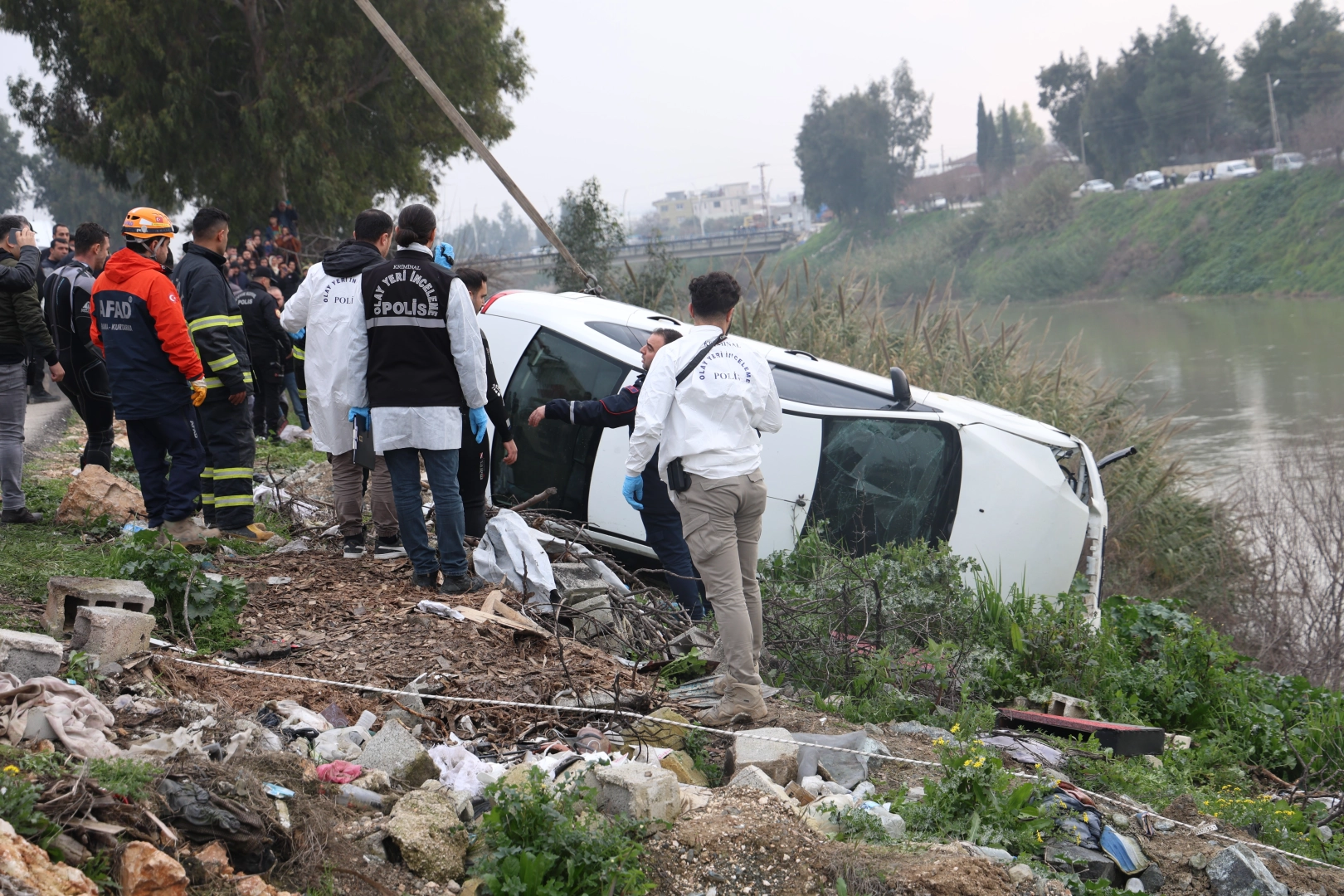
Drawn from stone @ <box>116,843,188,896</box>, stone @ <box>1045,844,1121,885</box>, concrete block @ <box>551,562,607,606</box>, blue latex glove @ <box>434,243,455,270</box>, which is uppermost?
blue latex glove @ <box>434,243,455,270</box>

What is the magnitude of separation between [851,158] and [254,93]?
2310 inches

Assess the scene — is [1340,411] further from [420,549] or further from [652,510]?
[420,549]

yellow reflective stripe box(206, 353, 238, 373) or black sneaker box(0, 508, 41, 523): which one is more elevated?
yellow reflective stripe box(206, 353, 238, 373)

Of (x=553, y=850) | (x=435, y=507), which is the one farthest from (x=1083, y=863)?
(x=435, y=507)

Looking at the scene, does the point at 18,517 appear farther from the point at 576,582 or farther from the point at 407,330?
the point at 576,582

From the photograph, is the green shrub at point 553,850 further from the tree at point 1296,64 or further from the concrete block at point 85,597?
the tree at point 1296,64

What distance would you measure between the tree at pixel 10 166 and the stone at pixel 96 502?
5880 centimetres

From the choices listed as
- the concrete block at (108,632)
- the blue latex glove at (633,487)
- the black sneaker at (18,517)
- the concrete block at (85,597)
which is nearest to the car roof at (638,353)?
the blue latex glove at (633,487)

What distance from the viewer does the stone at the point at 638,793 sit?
3199 millimetres

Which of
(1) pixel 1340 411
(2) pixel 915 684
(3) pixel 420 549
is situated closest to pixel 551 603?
(3) pixel 420 549

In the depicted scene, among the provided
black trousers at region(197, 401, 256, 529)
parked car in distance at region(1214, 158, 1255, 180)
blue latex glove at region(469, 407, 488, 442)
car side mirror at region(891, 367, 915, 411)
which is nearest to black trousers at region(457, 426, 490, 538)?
blue latex glove at region(469, 407, 488, 442)

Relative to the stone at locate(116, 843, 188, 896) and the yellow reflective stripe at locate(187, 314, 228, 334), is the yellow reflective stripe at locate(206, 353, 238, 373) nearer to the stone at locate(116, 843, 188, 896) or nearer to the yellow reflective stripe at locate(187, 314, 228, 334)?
the yellow reflective stripe at locate(187, 314, 228, 334)

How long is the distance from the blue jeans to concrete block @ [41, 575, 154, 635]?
126 cm

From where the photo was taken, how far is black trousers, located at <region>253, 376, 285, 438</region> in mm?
9477
